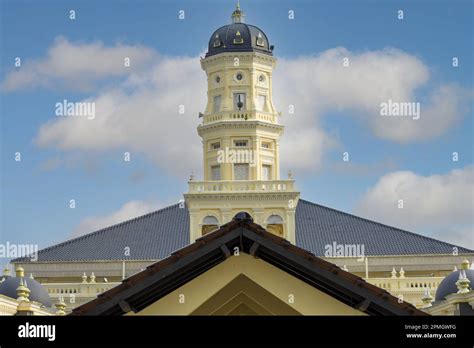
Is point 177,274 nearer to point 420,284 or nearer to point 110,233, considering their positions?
point 420,284

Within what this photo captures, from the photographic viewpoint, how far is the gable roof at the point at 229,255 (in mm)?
15859

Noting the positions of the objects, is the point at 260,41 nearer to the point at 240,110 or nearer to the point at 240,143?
the point at 240,110

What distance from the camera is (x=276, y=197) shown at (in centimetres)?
7912

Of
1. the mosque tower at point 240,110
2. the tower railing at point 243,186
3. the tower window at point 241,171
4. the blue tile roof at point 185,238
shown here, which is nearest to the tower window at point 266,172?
the mosque tower at point 240,110

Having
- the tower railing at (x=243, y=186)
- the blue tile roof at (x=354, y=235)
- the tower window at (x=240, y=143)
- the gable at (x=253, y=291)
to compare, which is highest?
the tower window at (x=240, y=143)

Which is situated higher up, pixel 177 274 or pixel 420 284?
pixel 420 284

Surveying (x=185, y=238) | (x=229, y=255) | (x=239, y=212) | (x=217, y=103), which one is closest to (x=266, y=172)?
(x=217, y=103)

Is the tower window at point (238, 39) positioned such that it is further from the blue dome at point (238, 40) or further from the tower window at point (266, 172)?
the tower window at point (266, 172)

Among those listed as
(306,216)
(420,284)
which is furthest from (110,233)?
(420,284)

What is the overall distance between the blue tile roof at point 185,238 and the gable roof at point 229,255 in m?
64.2

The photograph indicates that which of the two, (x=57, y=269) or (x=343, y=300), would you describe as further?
(x=57, y=269)
